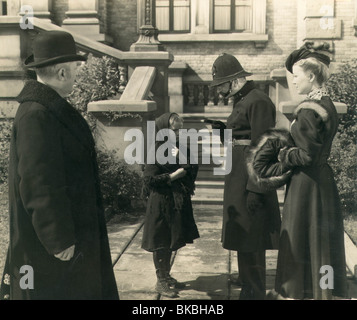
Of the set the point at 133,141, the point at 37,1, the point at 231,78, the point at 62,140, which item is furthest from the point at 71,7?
the point at 62,140

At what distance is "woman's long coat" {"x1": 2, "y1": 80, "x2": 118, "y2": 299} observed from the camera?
123 inches

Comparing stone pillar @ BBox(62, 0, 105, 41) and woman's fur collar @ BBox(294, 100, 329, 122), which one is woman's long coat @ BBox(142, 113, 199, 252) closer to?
woman's fur collar @ BBox(294, 100, 329, 122)

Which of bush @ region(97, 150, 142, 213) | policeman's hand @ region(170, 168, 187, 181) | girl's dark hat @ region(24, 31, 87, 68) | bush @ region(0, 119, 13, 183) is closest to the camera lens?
girl's dark hat @ region(24, 31, 87, 68)

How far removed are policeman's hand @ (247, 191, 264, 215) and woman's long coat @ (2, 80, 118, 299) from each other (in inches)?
50.9

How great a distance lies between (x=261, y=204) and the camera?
4.27 m

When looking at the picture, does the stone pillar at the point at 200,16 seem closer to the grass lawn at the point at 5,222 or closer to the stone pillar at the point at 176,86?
the stone pillar at the point at 176,86

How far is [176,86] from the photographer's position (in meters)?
9.91

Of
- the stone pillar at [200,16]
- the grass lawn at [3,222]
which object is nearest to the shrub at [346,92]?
the stone pillar at [200,16]

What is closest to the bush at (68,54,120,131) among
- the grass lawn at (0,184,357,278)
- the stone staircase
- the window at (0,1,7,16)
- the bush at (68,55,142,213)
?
the bush at (68,55,142,213)

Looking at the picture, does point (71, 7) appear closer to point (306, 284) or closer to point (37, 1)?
point (37, 1)

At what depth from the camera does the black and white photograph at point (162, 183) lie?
129 inches

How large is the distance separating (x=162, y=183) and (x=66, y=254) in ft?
5.09

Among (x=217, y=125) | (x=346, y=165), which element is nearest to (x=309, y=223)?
(x=217, y=125)

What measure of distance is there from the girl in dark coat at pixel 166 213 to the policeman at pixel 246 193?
1.31ft
